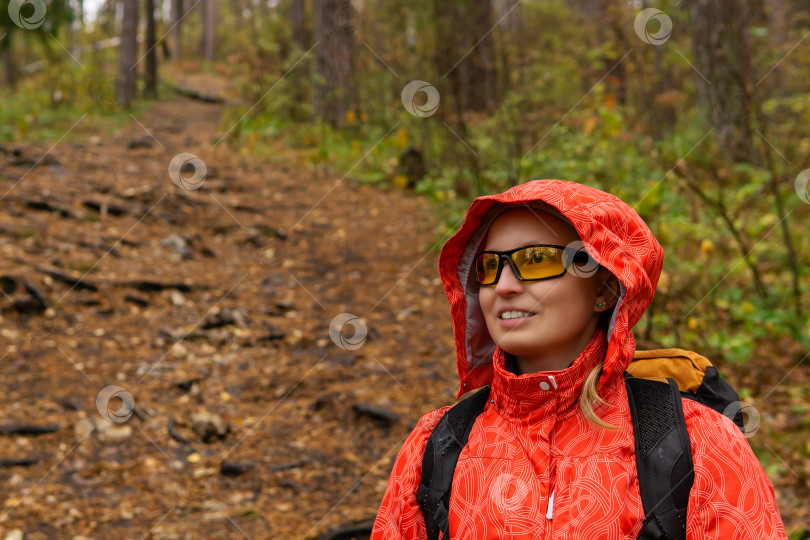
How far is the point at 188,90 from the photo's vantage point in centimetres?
2056

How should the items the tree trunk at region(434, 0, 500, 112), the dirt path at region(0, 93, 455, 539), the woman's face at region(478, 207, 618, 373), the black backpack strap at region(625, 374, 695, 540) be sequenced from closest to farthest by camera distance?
the black backpack strap at region(625, 374, 695, 540), the woman's face at region(478, 207, 618, 373), the dirt path at region(0, 93, 455, 539), the tree trunk at region(434, 0, 500, 112)

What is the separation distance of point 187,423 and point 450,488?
2730 mm

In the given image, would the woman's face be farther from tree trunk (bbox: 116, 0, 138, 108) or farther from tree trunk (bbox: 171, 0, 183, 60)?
tree trunk (bbox: 171, 0, 183, 60)

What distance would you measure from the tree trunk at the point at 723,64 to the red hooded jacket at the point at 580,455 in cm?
377

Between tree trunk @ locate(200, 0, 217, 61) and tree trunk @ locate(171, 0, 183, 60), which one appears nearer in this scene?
tree trunk @ locate(171, 0, 183, 60)

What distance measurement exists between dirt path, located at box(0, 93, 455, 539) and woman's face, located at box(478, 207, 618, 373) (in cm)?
185

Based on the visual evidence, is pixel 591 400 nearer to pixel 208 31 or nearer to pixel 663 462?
pixel 663 462

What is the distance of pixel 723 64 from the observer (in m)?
6.08

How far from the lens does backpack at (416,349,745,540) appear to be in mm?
1399

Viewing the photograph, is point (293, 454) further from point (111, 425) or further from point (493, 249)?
point (493, 249)

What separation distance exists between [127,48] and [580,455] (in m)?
16.2

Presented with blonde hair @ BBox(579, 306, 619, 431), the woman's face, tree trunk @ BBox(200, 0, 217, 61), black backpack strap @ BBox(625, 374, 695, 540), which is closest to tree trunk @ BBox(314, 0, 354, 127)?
the woman's face

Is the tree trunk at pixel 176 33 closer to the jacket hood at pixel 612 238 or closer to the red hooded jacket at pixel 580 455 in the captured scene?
the jacket hood at pixel 612 238

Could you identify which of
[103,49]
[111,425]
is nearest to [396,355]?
[111,425]
